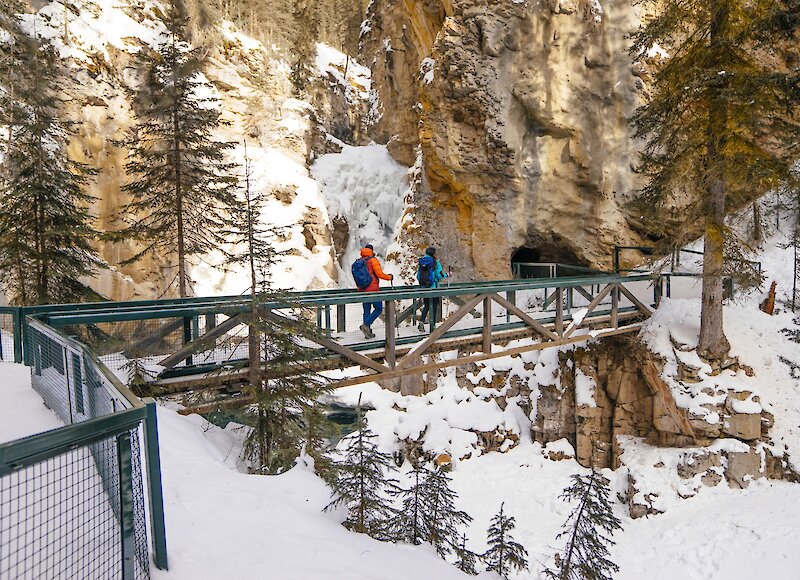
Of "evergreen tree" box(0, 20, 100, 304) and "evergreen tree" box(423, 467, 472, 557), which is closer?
"evergreen tree" box(423, 467, 472, 557)

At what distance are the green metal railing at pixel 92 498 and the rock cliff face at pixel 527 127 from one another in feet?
48.7

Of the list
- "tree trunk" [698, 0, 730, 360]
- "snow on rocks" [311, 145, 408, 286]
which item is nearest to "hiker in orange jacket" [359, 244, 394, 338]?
"tree trunk" [698, 0, 730, 360]

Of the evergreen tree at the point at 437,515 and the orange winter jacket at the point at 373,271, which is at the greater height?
the orange winter jacket at the point at 373,271

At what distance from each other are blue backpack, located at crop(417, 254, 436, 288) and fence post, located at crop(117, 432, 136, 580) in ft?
22.6

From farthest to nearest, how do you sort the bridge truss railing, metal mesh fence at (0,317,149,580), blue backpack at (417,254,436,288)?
blue backpack at (417,254,436,288), the bridge truss railing, metal mesh fence at (0,317,149,580)

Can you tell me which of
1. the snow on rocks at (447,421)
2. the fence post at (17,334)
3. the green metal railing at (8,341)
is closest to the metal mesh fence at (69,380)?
the fence post at (17,334)

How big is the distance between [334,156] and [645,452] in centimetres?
1954

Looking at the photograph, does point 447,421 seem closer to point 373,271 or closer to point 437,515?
point 373,271

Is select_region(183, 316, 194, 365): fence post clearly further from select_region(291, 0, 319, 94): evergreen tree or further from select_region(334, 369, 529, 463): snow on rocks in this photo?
select_region(291, 0, 319, 94): evergreen tree

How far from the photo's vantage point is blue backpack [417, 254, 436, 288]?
872cm

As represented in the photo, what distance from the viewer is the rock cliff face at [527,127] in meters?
15.1

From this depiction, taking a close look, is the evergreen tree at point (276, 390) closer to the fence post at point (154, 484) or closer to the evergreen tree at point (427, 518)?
the evergreen tree at point (427, 518)

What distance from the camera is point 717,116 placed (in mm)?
8750

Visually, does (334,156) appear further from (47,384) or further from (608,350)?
(47,384)
